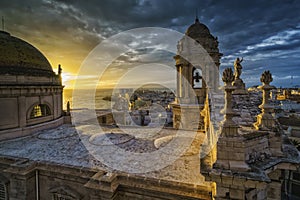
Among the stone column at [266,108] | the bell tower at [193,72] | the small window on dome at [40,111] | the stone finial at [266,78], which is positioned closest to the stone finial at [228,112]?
the stone column at [266,108]

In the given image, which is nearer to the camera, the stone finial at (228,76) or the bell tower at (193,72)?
the stone finial at (228,76)

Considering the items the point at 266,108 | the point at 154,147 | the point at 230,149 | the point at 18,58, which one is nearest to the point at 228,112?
the point at 230,149

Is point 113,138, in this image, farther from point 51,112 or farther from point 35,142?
point 51,112

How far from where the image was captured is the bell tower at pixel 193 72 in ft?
49.2

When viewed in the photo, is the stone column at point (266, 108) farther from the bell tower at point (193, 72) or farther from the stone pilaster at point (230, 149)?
the bell tower at point (193, 72)

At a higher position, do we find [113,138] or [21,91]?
[21,91]

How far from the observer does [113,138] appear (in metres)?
11.6

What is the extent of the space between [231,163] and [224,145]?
1.77ft

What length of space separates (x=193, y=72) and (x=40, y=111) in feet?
48.4

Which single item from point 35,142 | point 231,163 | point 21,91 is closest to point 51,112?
point 21,91

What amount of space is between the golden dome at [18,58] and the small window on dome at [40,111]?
3015 millimetres

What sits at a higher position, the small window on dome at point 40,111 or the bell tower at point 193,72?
the bell tower at point 193,72

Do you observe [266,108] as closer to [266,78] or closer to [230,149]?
[266,78]

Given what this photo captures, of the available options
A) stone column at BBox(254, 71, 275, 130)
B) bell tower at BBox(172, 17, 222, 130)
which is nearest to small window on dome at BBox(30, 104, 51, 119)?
bell tower at BBox(172, 17, 222, 130)
